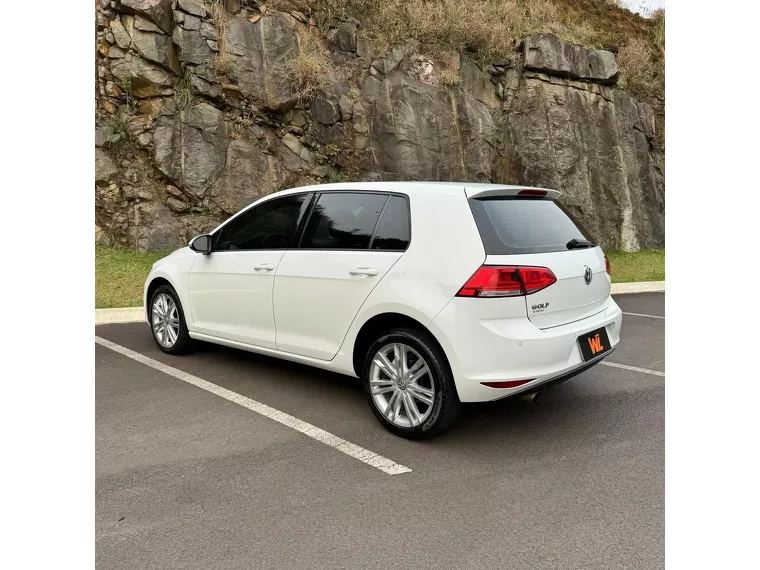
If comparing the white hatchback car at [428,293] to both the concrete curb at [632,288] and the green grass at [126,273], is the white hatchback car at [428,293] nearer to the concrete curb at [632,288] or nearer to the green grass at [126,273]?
the green grass at [126,273]

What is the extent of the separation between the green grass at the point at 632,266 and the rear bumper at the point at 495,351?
941cm

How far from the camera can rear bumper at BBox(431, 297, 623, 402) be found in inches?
134

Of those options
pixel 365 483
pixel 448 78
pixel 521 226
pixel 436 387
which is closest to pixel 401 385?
pixel 436 387

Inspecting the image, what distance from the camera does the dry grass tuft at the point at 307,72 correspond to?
12594mm

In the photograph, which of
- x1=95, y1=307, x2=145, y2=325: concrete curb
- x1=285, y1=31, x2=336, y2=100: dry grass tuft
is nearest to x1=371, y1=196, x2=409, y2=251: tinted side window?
x1=95, y1=307, x2=145, y2=325: concrete curb

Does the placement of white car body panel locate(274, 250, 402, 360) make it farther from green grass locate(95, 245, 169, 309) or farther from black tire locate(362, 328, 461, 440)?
green grass locate(95, 245, 169, 309)

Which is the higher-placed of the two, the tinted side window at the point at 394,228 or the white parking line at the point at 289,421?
the tinted side window at the point at 394,228

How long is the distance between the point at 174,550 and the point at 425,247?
225 centimetres

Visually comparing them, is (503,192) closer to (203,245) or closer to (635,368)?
(635,368)

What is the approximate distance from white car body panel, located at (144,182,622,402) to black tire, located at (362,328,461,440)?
0.08 metres

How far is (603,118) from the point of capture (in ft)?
52.4

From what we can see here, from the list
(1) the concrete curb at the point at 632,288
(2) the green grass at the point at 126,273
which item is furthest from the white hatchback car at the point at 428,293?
(1) the concrete curb at the point at 632,288

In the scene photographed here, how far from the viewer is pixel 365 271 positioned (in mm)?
3986

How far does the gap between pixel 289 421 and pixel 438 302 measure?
1464 mm
